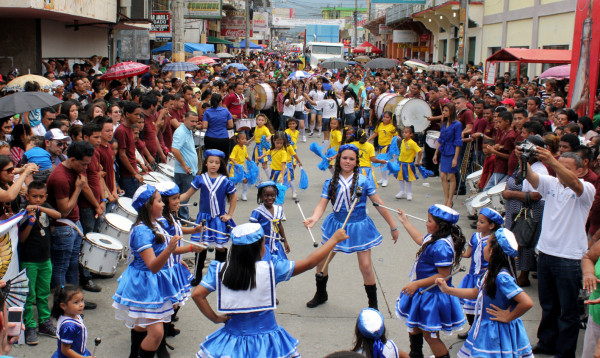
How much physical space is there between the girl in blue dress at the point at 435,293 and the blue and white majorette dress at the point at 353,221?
1.23 meters

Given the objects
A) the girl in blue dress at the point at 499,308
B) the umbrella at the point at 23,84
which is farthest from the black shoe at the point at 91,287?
the umbrella at the point at 23,84

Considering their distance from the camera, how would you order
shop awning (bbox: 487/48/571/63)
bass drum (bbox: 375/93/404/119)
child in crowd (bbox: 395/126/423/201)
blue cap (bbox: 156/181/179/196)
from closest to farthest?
blue cap (bbox: 156/181/179/196)
child in crowd (bbox: 395/126/423/201)
shop awning (bbox: 487/48/571/63)
bass drum (bbox: 375/93/404/119)

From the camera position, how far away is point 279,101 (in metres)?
19.2

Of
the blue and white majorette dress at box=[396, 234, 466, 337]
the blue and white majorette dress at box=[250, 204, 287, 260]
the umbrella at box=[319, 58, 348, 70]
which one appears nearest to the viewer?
the blue and white majorette dress at box=[396, 234, 466, 337]

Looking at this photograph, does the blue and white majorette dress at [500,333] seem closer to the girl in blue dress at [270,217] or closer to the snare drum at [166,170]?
the girl in blue dress at [270,217]

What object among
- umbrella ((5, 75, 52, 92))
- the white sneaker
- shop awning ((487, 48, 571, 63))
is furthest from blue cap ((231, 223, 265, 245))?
shop awning ((487, 48, 571, 63))

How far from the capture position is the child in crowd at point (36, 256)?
5.82m

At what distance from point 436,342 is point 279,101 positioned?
48.1ft

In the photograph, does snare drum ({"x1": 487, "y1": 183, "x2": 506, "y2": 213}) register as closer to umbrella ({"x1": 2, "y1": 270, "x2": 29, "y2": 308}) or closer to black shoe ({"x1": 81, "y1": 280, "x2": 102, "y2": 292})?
black shoe ({"x1": 81, "y1": 280, "x2": 102, "y2": 292})

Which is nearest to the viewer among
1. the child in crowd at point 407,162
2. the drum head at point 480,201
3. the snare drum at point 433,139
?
the drum head at point 480,201

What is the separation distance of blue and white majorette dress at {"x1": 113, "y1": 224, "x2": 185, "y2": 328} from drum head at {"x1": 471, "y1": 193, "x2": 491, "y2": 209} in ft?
16.2

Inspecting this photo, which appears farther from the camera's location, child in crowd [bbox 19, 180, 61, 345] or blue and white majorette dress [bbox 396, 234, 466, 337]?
child in crowd [bbox 19, 180, 61, 345]

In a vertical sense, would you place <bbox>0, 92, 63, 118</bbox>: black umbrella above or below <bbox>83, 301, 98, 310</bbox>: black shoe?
above

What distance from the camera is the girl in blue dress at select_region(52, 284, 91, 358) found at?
446cm
